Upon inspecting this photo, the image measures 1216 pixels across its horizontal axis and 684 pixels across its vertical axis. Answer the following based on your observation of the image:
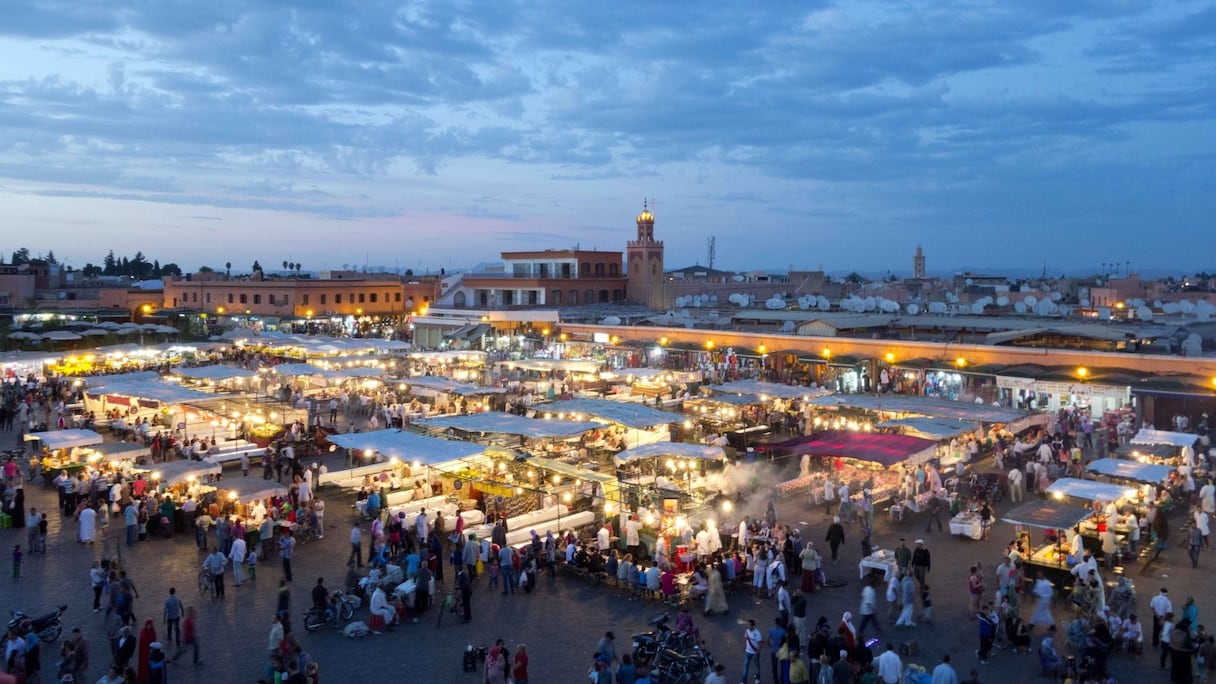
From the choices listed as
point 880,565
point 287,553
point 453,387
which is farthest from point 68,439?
point 880,565

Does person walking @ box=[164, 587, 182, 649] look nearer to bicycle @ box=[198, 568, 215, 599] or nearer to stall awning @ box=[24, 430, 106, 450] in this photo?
bicycle @ box=[198, 568, 215, 599]

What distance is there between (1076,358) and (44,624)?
1013 inches

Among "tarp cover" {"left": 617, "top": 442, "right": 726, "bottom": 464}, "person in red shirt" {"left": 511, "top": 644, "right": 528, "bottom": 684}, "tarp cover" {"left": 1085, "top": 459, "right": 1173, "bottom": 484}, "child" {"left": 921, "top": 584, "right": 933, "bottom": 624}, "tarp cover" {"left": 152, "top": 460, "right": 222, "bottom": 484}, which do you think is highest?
"tarp cover" {"left": 617, "top": 442, "right": 726, "bottom": 464}

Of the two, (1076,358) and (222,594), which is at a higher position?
(1076,358)

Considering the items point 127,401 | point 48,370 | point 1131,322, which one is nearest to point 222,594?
point 127,401

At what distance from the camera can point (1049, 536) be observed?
13.7 meters

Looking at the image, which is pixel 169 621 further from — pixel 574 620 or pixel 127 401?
pixel 127 401

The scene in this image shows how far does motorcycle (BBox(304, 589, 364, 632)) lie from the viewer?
11.6m

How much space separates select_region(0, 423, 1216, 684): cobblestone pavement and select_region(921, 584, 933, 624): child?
13 centimetres

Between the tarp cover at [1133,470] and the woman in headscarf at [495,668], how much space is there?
11136 millimetres

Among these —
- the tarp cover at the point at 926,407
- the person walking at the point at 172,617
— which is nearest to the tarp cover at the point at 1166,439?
the tarp cover at the point at 926,407

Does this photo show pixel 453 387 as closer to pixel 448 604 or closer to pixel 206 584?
pixel 206 584

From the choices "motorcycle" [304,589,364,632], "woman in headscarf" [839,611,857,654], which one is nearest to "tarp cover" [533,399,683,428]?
"motorcycle" [304,589,364,632]

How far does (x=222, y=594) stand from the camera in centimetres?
1280
